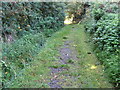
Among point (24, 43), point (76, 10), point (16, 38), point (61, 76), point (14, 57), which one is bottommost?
point (61, 76)

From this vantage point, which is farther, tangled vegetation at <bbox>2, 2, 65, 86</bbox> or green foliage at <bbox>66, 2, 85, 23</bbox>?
green foliage at <bbox>66, 2, 85, 23</bbox>

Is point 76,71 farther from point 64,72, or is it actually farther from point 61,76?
point 61,76

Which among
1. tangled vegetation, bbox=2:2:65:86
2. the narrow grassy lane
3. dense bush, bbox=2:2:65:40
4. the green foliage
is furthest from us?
the green foliage

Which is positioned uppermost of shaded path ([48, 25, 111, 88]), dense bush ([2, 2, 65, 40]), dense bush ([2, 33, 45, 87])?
dense bush ([2, 2, 65, 40])

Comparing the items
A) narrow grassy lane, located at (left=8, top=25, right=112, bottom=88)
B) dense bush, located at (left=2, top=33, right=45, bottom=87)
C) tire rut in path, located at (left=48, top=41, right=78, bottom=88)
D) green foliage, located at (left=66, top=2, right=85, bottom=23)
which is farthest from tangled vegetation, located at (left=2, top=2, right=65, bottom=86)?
green foliage, located at (left=66, top=2, right=85, bottom=23)

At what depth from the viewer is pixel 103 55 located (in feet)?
15.5

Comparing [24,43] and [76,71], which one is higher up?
[24,43]

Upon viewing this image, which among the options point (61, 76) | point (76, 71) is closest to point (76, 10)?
point (76, 71)

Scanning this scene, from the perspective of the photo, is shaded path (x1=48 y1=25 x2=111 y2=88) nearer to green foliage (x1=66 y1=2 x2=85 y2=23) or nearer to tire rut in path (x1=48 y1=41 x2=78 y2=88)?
tire rut in path (x1=48 y1=41 x2=78 y2=88)

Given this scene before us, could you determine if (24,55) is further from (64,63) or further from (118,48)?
(118,48)

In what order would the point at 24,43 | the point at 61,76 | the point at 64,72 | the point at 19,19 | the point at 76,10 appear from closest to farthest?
1. the point at 61,76
2. the point at 64,72
3. the point at 24,43
4. the point at 19,19
5. the point at 76,10

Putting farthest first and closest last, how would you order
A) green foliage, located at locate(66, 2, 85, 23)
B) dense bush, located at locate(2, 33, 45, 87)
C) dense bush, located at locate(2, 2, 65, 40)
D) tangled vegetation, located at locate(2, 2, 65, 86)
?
green foliage, located at locate(66, 2, 85, 23) → dense bush, located at locate(2, 2, 65, 40) → tangled vegetation, located at locate(2, 2, 65, 86) → dense bush, located at locate(2, 33, 45, 87)

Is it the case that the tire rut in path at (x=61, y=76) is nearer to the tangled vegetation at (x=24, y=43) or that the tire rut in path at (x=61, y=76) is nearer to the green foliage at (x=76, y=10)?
the tangled vegetation at (x=24, y=43)

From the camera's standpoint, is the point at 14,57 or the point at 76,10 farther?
the point at 76,10
